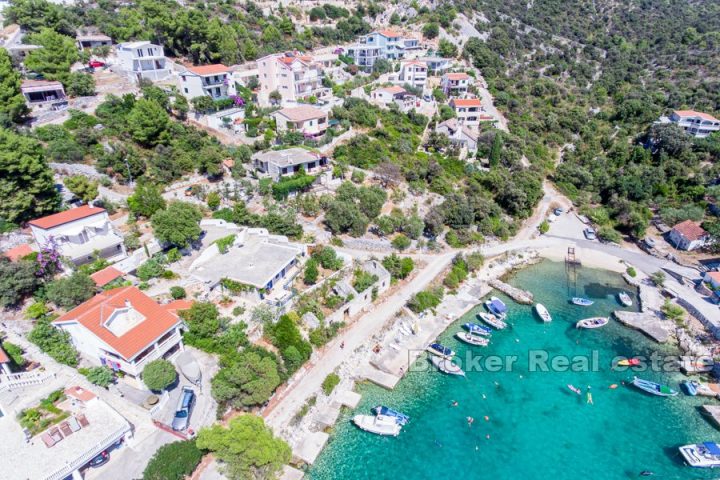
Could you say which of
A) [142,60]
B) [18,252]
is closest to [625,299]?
[18,252]

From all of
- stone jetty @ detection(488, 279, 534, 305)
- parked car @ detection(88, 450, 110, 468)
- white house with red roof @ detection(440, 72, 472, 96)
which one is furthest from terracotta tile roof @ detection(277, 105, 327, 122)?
parked car @ detection(88, 450, 110, 468)

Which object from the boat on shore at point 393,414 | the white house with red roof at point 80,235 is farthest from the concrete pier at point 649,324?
the white house with red roof at point 80,235

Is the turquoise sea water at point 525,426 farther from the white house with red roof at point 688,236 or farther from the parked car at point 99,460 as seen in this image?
the white house with red roof at point 688,236

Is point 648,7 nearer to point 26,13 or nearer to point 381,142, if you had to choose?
point 381,142

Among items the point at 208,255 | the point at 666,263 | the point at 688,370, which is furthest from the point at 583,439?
the point at 208,255

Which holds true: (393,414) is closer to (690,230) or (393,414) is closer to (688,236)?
(688,236)

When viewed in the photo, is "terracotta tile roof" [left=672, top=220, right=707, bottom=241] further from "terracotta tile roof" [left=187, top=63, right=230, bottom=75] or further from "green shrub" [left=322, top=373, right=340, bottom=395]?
"terracotta tile roof" [left=187, top=63, right=230, bottom=75]

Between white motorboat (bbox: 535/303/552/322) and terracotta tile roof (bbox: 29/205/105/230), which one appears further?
white motorboat (bbox: 535/303/552/322)
